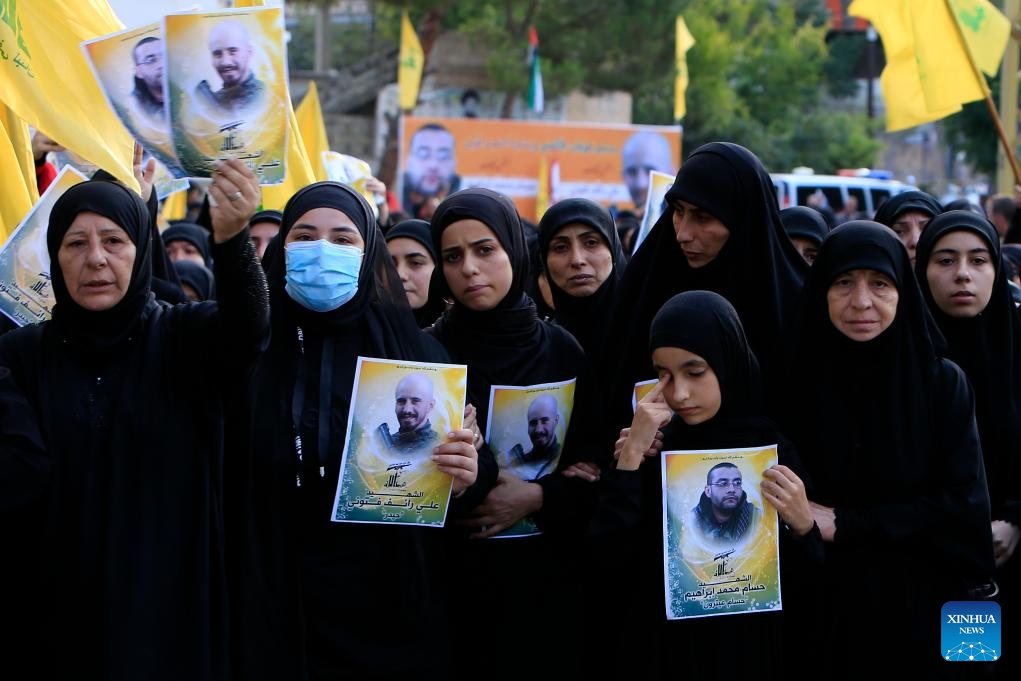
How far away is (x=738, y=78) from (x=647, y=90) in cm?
681

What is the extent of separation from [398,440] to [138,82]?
1089mm

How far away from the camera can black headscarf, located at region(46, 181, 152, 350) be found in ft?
9.73

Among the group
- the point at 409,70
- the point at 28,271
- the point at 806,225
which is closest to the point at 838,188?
the point at 409,70

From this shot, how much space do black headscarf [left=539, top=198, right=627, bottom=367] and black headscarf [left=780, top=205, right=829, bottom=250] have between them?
76cm

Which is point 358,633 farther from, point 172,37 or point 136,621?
point 172,37

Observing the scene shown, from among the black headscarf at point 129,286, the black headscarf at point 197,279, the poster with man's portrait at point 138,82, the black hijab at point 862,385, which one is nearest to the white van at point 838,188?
the black headscarf at point 197,279

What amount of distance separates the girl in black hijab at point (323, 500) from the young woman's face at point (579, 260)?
1.28 m

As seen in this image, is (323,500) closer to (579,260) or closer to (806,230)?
(579,260)

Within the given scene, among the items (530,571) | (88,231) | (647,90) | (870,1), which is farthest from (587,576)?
(647,90)

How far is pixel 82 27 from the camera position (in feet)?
12.6

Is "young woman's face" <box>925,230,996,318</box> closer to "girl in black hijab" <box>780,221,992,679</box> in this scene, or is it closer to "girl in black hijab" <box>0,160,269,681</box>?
"girl in black hijab" <box>780,221,992,679</box>

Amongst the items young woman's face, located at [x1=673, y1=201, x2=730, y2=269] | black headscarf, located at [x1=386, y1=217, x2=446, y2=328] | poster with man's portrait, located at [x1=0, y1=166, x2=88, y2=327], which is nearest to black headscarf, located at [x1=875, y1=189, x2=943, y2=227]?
young woman's face, located at [x1=673, y1=201, x2=730, y2=269]

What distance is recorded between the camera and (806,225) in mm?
4883

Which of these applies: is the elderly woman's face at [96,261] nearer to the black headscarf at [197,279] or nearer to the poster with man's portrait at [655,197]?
the black headscarf at [197,279]
